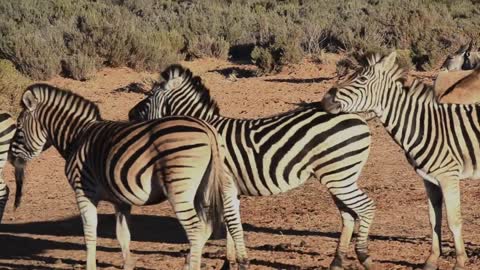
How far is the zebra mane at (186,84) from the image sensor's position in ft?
32.4

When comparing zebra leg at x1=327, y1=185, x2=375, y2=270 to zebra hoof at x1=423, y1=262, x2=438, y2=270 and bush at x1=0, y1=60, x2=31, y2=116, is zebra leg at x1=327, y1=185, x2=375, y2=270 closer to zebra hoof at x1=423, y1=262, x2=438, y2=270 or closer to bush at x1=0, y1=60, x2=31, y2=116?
zebra hoof at x1=423, y1=262, x2=438, y2=270

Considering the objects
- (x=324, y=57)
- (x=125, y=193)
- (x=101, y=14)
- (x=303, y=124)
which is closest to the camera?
(x=125, y=193)

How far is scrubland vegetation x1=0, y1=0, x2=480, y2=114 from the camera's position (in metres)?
24.5

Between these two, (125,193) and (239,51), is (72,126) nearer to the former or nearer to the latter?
(125,193)

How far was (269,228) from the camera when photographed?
11.3m

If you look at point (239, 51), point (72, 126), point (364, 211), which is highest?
point (72, 126)

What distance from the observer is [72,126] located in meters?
9.23

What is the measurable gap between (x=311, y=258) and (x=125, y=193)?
2356mm

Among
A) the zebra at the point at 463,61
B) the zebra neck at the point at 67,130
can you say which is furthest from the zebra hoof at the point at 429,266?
the zebra at the point at 463,61

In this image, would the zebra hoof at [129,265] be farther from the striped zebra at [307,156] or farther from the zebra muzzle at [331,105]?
the zebra muzzle at [331,105]

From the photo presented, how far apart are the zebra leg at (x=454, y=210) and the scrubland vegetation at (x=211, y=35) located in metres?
12.0

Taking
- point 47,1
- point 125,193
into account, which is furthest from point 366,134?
point 47,1

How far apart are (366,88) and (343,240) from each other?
1409 millimetres

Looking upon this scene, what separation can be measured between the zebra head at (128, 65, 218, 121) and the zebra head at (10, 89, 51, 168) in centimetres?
131
